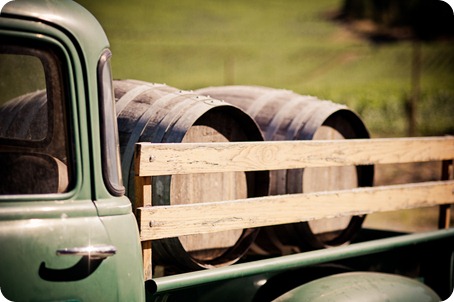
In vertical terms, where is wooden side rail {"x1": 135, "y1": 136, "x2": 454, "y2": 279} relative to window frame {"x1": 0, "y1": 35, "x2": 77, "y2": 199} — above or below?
below

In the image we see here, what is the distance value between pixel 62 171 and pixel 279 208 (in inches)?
45.5

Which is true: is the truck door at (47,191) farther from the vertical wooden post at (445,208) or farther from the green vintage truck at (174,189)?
the vertical wooden post at (445,208)

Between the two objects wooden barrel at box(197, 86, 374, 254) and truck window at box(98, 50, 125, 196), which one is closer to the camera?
truck window at box(98, 50, 125, 196)

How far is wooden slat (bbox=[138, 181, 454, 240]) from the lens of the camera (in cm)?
265

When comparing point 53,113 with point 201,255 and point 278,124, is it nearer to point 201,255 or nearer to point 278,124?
point 201,255

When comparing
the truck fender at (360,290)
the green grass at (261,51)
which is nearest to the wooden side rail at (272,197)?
the truck fender at (360,290)

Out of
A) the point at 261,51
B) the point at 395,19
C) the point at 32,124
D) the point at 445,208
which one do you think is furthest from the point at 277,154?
the point at 395,19

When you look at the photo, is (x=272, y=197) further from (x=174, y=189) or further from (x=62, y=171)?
(x=62, y=171)

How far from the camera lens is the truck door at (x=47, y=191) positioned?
212 centimetres

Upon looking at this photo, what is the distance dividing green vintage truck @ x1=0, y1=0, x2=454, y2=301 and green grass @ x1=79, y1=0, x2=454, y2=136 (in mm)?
21862

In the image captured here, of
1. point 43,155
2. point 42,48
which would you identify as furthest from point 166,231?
point 42,48

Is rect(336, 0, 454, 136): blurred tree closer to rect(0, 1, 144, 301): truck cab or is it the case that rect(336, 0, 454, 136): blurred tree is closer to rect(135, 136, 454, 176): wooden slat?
rect(135, 136, 454, 176): wooden slat

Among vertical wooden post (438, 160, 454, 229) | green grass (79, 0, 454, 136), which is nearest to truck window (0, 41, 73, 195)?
vertical wooden post (438, 160, 454, 229)

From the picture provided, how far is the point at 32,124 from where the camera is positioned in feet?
8.27
